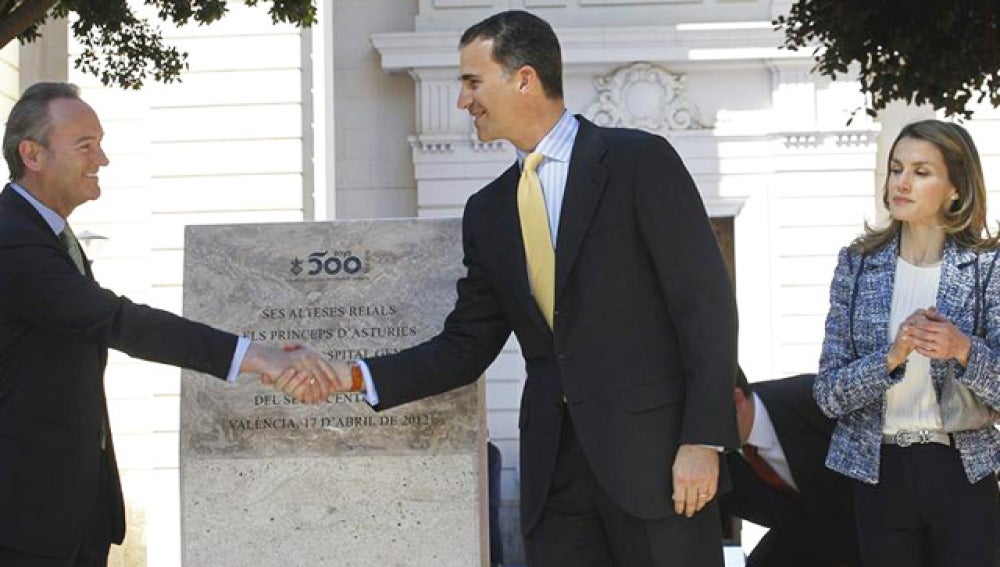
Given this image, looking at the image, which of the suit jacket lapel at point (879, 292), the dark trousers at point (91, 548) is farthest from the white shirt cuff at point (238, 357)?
the suit jacket lapel at point (879, 292)

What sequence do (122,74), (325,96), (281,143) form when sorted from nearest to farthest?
(122,74)
(281,143)
(325,96)

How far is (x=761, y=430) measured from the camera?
5.16m

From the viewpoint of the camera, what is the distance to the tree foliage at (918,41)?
8.92 metres

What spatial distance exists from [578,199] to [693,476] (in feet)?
2.49

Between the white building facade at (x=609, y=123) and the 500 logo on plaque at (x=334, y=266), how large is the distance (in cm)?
1054

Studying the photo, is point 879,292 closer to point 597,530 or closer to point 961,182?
point 961,182

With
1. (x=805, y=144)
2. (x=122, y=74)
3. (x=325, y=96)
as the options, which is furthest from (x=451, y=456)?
(x=805, y=144)

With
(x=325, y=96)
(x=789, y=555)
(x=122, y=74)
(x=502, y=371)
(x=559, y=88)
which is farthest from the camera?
(x=502, y=371)

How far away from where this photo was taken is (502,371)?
17.2m

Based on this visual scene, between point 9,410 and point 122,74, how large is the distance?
6.24 metres

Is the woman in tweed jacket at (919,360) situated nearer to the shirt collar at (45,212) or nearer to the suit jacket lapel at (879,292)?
the suit jacket lapel at (879,292)

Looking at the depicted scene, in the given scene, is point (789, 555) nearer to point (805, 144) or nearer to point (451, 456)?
point (451, 456)

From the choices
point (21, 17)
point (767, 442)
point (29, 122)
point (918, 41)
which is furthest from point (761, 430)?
point (21, 17)

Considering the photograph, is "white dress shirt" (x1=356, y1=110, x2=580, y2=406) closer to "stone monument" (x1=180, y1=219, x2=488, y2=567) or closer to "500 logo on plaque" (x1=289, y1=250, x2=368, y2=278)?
"stone monument" (x1=180, y1=219, x2=488, y2=567)
